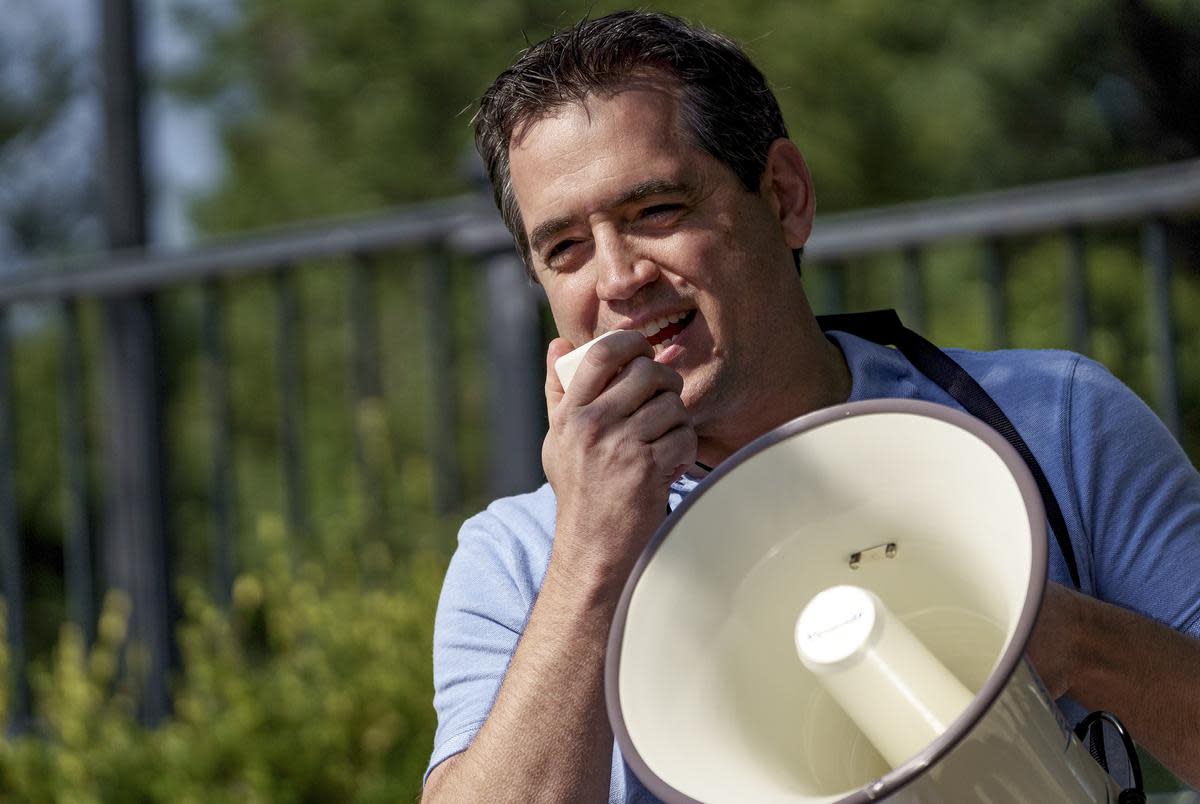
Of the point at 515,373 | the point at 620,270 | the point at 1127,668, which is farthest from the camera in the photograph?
the point at 515,373

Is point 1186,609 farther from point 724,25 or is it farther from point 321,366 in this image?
point 321,366

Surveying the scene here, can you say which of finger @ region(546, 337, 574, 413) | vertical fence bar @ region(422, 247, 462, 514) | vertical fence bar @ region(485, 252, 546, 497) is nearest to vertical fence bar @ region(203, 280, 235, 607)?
vertical fence bar @ region(422, 247, 462, 514)

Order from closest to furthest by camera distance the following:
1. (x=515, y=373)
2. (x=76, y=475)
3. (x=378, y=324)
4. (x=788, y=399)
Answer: (x=788, y=399) < (x=515, y=373) < (x=76, y=475) < (x=378, y=324)

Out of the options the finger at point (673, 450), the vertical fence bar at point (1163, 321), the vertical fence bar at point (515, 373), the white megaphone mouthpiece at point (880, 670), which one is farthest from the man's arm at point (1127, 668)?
the vertical fence bar at point (515, 373)

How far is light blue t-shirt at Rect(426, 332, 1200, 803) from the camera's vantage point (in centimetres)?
184

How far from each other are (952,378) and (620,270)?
1.40 ft

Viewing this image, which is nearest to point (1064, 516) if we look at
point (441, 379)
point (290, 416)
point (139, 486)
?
point (441, 379)

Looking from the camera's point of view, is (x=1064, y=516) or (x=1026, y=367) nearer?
(x=1064, y=516)

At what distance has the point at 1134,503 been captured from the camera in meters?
1.87

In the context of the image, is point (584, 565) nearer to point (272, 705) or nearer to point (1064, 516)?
point (1064, 516)

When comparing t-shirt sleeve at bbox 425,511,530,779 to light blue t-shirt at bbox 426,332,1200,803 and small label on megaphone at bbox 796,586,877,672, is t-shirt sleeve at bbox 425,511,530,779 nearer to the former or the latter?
light blue t-shirt at bbox 426,332,1200,803

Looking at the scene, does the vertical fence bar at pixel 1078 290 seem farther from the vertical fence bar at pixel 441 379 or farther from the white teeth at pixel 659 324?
the vertical fence bar at pixel 441 379

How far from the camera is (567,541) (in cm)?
174

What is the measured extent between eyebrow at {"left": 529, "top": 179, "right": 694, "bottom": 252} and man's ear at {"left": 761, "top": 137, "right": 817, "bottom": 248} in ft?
0.71
